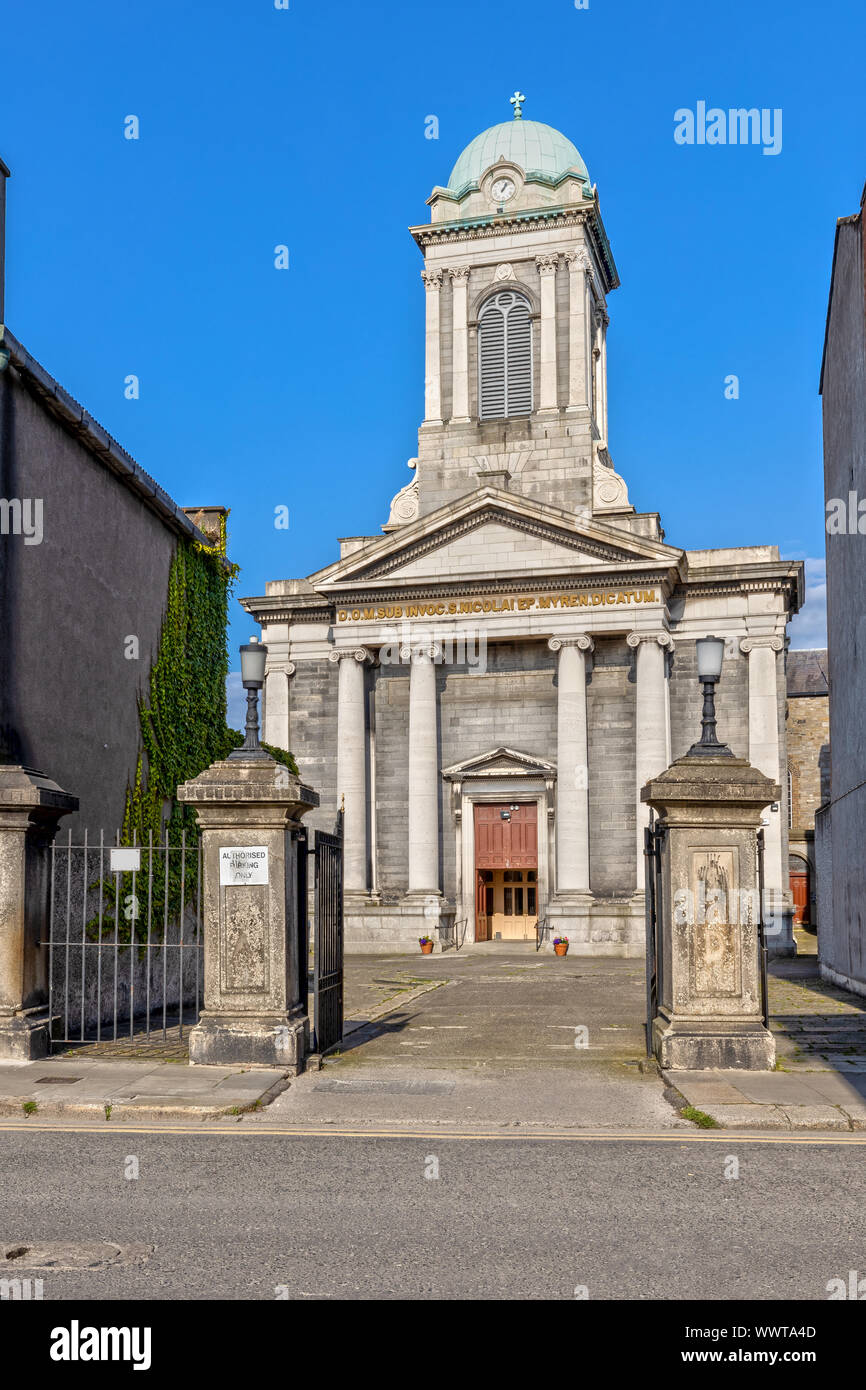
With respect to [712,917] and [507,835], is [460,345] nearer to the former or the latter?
[507,835]

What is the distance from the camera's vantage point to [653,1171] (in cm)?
808

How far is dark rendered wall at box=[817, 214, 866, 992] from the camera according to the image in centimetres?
2039

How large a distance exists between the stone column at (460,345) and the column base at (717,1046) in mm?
31674

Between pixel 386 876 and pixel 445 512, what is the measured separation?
11.1 metres

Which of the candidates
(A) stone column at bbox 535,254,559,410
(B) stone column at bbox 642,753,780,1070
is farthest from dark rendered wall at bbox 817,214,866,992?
(A) stone column at bbox 535,254,559,410

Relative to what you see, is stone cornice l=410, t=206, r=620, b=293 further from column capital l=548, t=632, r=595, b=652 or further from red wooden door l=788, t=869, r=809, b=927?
red wooden door l=788, t=869, r=809, b=927

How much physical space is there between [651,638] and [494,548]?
5.42 meters

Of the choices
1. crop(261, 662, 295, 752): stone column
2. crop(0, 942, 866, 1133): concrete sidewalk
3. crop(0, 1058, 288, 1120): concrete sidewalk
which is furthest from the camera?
crop(261, 662, 295, 752): stone column

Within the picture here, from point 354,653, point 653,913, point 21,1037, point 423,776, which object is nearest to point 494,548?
point 354,653

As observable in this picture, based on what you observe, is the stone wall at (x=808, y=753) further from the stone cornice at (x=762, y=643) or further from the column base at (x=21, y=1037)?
the column base at (x=21, y=1037)

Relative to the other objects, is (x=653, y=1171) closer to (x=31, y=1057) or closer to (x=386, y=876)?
(x=31, y=1057)

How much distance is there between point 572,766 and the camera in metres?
34.9

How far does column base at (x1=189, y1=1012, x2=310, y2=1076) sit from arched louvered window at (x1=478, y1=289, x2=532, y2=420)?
3151cm

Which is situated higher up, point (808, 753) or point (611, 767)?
point (808, 753)
